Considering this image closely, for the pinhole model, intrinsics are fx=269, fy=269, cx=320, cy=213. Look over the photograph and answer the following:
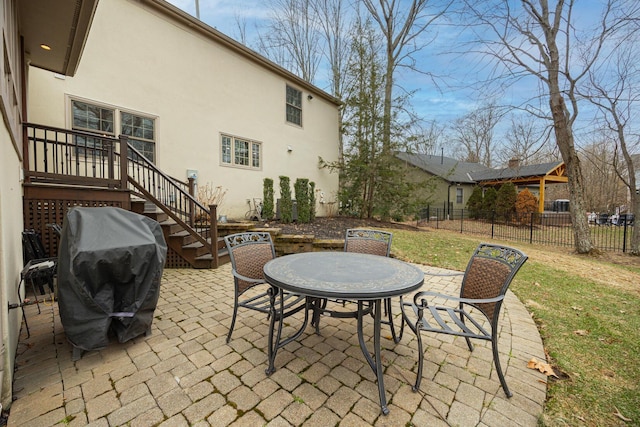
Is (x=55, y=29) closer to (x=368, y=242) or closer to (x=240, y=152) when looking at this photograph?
(x=240, y=152)

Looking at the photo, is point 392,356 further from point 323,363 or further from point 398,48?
point 398,48

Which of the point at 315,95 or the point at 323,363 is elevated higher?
the point at 315,95

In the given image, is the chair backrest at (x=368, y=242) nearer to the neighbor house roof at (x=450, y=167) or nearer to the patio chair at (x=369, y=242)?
the patio chair at (x=369, y=242)

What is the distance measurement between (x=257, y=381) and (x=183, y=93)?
7434 millimetres

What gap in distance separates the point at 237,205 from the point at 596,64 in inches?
455

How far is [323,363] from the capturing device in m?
2.21

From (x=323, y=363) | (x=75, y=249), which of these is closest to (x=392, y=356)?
(x=323, y=363)

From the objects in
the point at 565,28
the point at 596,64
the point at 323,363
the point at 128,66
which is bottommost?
the point at 323,363

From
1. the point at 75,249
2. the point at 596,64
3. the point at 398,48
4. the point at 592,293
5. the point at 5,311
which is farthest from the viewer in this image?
the point at 398,48

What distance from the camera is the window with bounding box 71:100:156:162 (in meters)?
5.55

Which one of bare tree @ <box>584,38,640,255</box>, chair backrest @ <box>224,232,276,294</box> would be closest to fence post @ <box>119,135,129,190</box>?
chair backrest @ <box>224,232,276,294</box>

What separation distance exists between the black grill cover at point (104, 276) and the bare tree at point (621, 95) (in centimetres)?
1177

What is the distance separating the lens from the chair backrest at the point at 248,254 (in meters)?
2.54

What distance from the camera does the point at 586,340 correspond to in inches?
102
